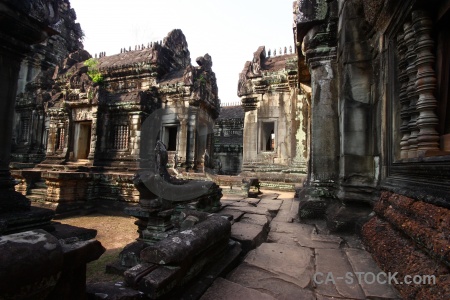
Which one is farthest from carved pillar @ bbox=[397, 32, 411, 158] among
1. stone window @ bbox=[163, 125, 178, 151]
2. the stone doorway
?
the stone doorway

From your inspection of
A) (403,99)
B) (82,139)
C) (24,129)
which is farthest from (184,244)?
(24,129)

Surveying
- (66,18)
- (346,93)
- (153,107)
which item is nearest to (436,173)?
(346,93)

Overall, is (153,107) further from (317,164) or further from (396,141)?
(396,141)

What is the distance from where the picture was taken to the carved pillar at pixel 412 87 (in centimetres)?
223

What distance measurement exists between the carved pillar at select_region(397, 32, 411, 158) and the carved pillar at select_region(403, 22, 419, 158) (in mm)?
77

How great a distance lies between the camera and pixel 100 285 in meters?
1.42

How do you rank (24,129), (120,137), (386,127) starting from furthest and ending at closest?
(24,129), (120,137), (386,127)

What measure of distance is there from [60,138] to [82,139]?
3.43ft

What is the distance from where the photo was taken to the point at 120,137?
1097 cm

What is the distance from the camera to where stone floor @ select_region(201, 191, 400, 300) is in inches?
68.6

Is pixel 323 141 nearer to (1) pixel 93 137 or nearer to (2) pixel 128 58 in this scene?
(1) pixel 93 137

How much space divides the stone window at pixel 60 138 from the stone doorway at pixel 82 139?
0.66 meters

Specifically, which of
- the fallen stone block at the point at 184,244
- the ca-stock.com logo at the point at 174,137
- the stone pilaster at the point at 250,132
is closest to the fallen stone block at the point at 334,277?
the fallen stone block at the point at 184,244

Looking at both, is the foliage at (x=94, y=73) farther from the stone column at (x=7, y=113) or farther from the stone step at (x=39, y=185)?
the stone column at (x=7, y=113)
